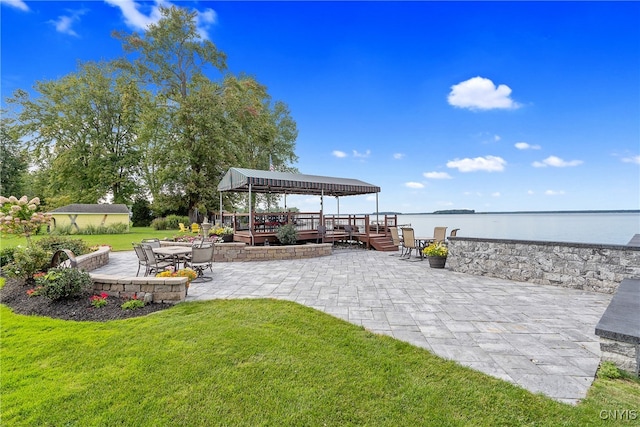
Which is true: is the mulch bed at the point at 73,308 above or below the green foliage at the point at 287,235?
below

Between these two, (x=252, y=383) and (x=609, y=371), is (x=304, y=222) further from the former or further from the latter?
(x=609, y=371)

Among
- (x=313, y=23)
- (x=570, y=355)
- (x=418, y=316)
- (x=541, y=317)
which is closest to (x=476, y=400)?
(x=570, y=355)

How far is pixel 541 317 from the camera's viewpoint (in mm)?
3963

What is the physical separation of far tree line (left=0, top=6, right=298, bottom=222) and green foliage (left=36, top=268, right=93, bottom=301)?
16.4 m

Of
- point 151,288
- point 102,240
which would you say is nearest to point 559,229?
point 151,288

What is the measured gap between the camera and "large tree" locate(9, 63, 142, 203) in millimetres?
21984

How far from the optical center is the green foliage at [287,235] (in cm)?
1043

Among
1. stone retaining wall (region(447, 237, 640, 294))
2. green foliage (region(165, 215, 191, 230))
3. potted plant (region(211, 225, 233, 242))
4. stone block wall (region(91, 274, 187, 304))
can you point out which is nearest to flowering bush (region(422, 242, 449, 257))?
stone retaining wall (region(447, 237, 640, 294))

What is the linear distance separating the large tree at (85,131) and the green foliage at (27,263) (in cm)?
1947

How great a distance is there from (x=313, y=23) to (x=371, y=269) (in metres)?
8.99

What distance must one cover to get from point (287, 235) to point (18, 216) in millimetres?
6839

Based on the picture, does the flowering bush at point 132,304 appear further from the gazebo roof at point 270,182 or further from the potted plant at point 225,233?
the gazebo roof at point 270,182

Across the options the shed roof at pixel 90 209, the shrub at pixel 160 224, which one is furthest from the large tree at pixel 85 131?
the shrub at pixel 160 224

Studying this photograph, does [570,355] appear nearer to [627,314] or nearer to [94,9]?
[627,314]
